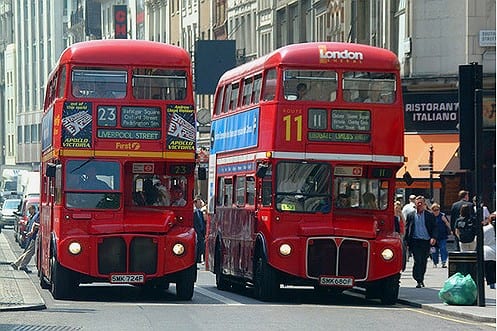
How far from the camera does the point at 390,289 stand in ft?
81.8

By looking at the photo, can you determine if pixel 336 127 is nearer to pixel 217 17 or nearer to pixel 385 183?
pixel 385 183

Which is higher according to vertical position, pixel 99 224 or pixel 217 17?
pixel 217 17

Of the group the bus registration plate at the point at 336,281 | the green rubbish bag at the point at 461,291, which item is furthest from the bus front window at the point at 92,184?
the green rubbish bag at the point at 461,291

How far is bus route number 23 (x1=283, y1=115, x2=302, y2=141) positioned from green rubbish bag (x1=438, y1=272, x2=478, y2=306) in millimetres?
3344

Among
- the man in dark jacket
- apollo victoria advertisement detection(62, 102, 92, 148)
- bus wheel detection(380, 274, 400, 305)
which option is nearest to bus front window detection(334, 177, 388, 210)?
bus wheel detection(380, 274, 400, 305)

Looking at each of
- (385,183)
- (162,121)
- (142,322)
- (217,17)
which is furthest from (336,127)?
(217,17)

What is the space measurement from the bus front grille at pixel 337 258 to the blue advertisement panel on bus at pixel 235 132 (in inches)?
87.1

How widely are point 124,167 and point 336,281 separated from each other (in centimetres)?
384

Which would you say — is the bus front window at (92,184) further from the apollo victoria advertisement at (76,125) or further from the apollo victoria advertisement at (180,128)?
the apollo victoria advertisement at (180,128)

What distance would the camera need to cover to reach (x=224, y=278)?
29.0 meters

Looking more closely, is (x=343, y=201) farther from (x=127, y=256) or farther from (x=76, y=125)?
(x=76, y=125)

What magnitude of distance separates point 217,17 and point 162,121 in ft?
178

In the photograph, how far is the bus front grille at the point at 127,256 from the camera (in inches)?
956

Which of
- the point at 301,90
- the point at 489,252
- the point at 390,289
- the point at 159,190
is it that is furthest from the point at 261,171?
the point at 489,252
